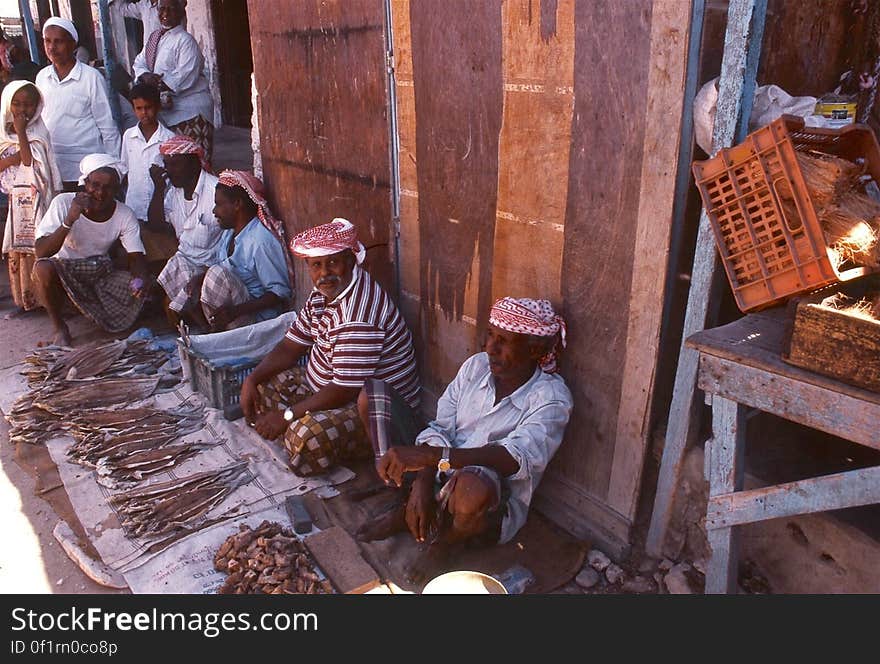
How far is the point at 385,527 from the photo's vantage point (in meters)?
3.15

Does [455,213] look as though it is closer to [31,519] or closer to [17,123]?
[31,519]

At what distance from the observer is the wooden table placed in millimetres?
1812

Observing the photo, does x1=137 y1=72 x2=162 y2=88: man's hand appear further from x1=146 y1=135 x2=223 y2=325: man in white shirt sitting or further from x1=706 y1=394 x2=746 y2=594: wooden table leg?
x1=706 y1=394 x2=746 y2=594: wooden table leg

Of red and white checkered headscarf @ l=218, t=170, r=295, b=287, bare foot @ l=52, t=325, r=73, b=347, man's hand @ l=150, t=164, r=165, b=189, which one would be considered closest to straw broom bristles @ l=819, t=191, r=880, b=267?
red and white checkered headscarf @ l=218, t=170, r=295, b=287

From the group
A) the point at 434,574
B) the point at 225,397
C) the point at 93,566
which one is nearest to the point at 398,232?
the point at 225,397

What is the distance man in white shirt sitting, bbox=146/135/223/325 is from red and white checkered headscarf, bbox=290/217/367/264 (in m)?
1.82

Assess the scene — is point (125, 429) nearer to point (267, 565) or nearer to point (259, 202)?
point (267, 565)

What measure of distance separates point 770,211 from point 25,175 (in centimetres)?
589

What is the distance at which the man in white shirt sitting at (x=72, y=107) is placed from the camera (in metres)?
6.18

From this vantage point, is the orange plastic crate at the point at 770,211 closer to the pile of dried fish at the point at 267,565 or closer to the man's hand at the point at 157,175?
the pile of dried fish at the point at 267,565

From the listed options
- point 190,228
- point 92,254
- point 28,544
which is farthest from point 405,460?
point 92,254

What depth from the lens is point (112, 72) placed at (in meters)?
6.59

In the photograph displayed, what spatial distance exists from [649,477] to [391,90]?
233 cm

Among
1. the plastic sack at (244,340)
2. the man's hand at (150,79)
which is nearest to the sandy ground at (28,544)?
the plastic sack at (244,340)
